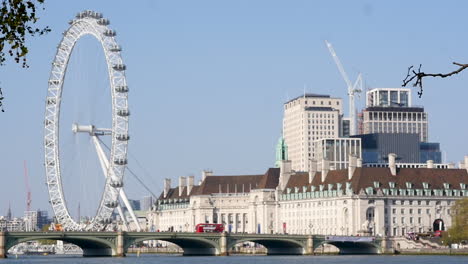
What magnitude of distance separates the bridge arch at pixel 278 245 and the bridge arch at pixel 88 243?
16981 mm

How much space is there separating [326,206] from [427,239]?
89.8ft

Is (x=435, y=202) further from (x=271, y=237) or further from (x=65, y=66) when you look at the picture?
(x=65, y=66)

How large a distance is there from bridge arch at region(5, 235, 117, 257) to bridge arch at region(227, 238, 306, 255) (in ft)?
55.7

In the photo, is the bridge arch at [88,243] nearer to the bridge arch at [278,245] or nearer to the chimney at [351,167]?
the bridge arch at [278,245]

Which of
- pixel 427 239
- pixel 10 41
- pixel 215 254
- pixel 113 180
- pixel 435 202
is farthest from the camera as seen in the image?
pixel 435 202

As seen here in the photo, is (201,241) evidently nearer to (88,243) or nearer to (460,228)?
(88,243)

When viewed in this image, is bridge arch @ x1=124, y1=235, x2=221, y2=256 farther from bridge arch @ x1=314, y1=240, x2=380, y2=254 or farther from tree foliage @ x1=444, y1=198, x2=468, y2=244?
tree foliage @ x1=444, y1=198, x2=468, y2=244

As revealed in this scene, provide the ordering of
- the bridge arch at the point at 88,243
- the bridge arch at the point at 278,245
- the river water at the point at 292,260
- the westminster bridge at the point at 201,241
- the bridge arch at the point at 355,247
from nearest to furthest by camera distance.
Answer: the river water at the point at 292,260, the bridge arch at the point at 88,243, the westminster bridge at the point at 201,241, the bridge arch at the point at 278,245, the bridge arch at the point at 355,247

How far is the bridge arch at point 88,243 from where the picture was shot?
14075 centimetres

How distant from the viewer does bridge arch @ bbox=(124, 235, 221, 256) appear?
5994 inches

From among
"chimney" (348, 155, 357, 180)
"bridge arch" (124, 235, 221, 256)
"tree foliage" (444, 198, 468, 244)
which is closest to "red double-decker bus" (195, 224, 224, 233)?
"bridge arch" (124, 235, 221, 256)

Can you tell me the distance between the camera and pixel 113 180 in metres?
152

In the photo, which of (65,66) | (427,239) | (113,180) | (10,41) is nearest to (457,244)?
(427,239)

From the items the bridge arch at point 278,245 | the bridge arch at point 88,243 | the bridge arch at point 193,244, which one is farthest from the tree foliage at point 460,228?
the bridge arch at point 88,243
